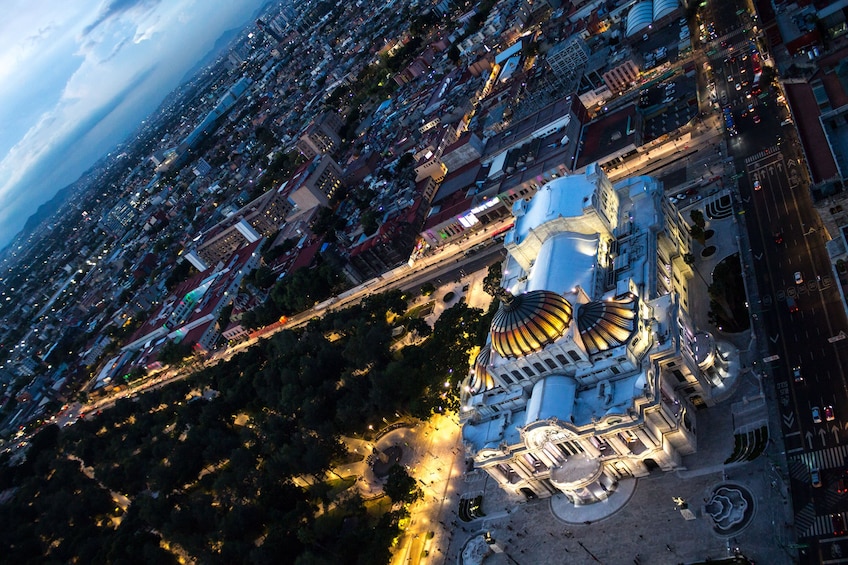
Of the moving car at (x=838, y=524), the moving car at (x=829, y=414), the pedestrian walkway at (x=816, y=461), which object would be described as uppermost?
the moving car at (x=829, y=414)

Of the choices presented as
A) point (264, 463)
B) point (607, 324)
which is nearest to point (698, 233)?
point (607, 324)

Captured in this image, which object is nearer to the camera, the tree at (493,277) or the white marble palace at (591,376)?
the white marble palace at (591,376)

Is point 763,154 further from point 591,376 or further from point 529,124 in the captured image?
point 529,124

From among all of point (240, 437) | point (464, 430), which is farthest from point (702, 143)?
point (240, 437)

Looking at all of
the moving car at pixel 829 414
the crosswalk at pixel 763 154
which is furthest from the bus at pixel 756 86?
the moving car at pixel 829 414

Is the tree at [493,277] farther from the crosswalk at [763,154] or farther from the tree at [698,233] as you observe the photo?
the crosswalk at [763,154]

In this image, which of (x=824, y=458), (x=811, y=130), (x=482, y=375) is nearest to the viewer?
(x=824, y=458)
